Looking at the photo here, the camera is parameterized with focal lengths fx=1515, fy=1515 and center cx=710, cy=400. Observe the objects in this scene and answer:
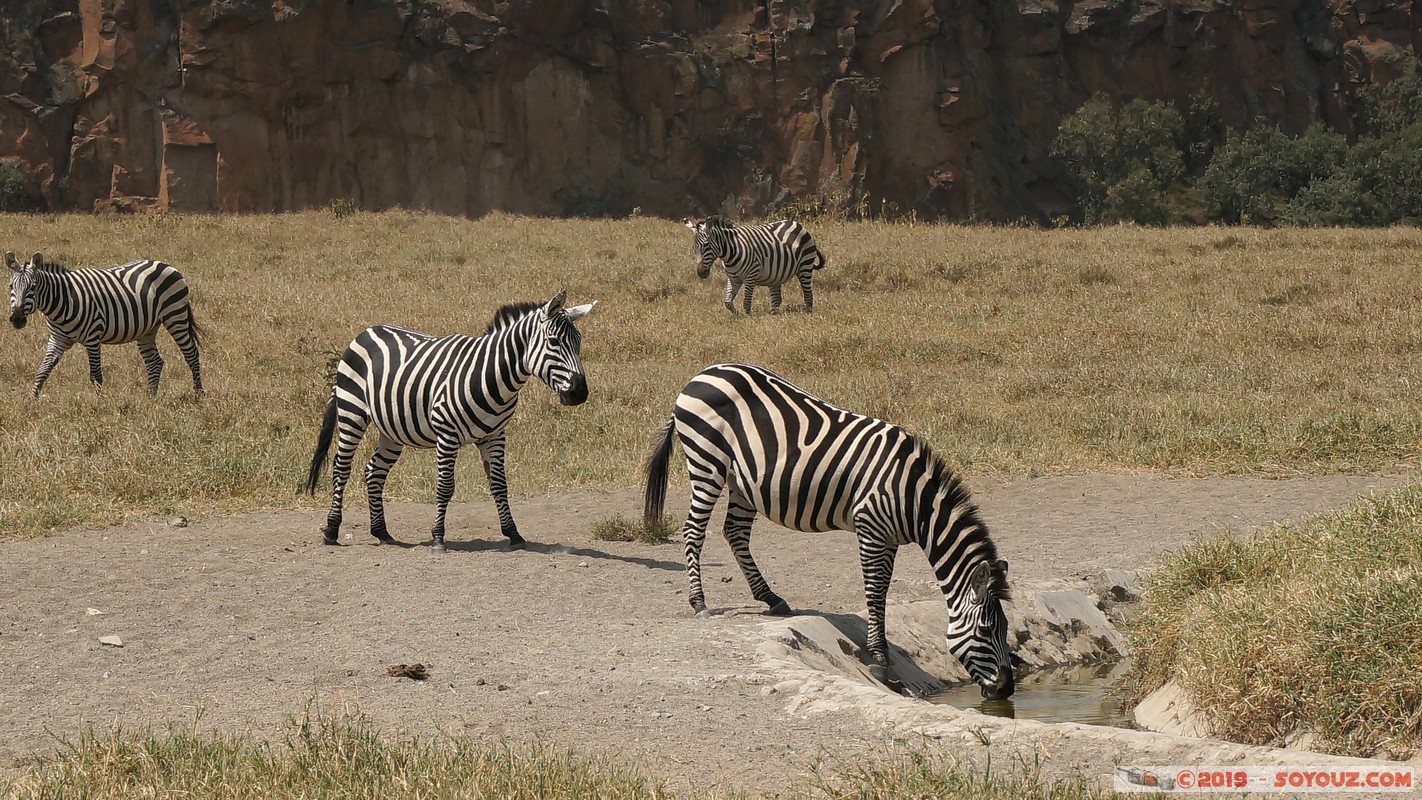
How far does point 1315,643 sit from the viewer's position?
6.46 metres

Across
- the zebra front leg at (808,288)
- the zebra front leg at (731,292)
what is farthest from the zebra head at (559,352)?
the zebra front leg at (808,288)

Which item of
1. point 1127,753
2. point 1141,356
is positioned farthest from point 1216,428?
point 1127,753

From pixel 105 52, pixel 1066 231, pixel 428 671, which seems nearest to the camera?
pixel 428 671

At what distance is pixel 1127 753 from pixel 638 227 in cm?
2420

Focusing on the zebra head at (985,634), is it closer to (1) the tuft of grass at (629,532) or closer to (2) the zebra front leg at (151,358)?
(1) the tuft of grass at (629,532)

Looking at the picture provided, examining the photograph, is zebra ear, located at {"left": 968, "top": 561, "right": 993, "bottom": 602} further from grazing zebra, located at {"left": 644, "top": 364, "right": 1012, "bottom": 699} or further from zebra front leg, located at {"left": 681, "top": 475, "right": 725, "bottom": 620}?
zebra front leg, located at {"left": 681, "top": 475, "right": 725, "bottom": 620}

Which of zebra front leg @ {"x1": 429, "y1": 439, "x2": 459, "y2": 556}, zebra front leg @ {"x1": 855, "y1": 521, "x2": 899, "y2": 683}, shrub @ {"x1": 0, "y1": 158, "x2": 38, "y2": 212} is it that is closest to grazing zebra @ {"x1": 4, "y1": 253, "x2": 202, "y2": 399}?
zebra front leg @ {"x1": 429, "y1": 439, "x2": 459, "y2": 556}

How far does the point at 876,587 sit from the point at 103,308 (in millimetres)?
11393

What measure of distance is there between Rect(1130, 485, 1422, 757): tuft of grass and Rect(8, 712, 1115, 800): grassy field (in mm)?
1554

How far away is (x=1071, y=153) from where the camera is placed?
48062mm

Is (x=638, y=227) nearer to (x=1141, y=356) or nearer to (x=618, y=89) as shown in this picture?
(x=1141, y=356)

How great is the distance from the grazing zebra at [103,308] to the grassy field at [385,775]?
11.2 metres

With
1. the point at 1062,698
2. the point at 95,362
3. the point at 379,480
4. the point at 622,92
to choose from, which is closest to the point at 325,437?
the point at 379,480

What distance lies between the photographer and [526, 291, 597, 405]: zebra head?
385 inches
